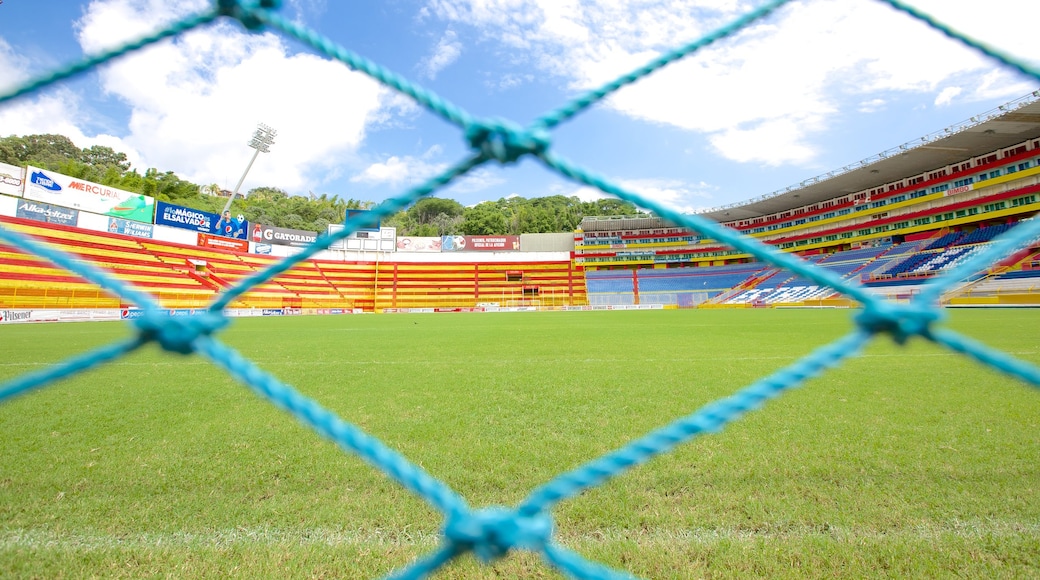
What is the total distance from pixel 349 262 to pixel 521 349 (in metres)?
35.1

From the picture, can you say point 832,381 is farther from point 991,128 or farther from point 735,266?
point 735,266

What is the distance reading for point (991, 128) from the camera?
2242cm

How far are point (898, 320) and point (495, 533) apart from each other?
750 mm

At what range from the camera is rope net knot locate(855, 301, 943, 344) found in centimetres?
77

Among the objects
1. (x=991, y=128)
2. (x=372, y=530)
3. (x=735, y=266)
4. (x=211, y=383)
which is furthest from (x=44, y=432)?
(x=735, y=266)

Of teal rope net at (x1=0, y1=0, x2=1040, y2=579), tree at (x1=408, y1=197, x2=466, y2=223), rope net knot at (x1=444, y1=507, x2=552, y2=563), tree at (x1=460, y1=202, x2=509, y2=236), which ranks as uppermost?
tree at (x1=408, y1=197, x2=466, y2=223)

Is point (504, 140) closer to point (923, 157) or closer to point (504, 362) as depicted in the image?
point (504, 362)

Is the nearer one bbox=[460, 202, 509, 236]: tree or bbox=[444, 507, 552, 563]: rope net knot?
bbox=[444, 507, 552, 563]: rope net knot

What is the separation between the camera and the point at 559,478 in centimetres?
81

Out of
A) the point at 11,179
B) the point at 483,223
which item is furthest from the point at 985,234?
the point at 11,179

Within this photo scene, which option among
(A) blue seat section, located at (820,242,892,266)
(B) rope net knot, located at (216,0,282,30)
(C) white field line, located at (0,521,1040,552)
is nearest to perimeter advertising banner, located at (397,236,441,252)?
(A) blue seat section, located at (820,242,892,266)

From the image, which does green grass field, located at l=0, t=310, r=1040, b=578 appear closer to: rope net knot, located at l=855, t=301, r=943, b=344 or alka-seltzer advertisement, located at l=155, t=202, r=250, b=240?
rope net knot, located at l=855, t=301, r=943, b=344

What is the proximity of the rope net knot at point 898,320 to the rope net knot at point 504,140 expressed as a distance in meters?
0.62

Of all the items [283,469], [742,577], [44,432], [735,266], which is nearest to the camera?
[742,577]
